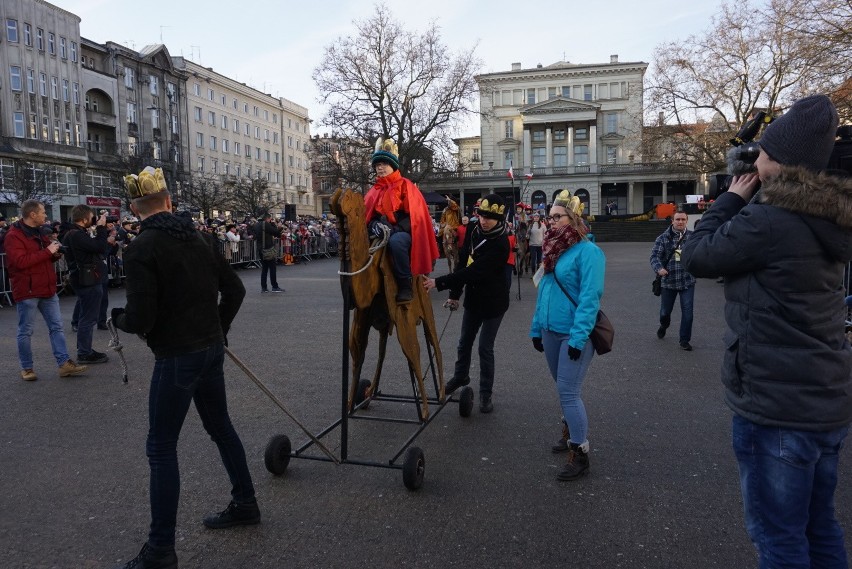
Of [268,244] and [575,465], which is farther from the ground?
[268,244]

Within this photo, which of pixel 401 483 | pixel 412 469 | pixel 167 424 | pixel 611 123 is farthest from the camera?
pixel 611 123

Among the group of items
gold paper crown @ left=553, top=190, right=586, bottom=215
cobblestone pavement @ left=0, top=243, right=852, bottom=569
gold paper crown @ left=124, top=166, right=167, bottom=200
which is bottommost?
cobblestone pavement @ left=0, top=243, right=852, bottom=569

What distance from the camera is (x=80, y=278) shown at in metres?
8.35

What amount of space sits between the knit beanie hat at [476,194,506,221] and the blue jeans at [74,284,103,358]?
17.9 feet

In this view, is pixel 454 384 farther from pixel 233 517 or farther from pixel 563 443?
pixel 233 517

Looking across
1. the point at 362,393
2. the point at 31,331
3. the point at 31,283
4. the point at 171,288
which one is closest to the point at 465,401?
the point at 362,393

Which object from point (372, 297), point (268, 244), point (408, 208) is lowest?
point (372, 297)

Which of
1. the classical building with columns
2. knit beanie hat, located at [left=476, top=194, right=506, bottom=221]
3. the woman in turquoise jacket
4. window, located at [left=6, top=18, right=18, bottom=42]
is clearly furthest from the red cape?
the classical building with columns

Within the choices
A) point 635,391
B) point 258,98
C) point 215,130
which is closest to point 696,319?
point 635,391

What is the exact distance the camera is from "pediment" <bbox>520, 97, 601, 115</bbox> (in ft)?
266

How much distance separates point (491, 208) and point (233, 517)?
3207 mm

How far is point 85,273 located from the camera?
27.5ft

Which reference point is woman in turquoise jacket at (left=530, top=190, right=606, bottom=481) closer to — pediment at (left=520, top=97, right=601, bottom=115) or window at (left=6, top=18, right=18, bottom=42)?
window at (left=6, top=18, right=18, bottom=42)

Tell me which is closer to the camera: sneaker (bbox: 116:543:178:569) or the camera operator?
the camera operator
